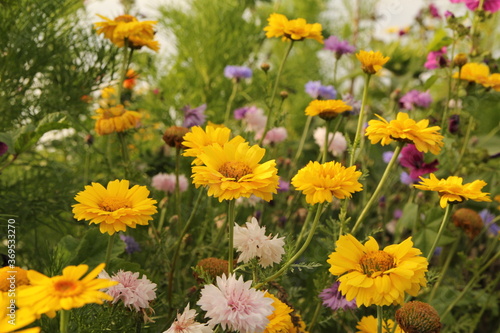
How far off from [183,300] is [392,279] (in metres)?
0.30

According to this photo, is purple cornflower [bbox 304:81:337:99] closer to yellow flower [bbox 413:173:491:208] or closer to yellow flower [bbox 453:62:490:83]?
yellow flower [bbox 453:62:490:83]

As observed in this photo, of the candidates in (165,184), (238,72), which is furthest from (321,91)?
(165,184)

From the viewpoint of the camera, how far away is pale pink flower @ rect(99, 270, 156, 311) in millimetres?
451

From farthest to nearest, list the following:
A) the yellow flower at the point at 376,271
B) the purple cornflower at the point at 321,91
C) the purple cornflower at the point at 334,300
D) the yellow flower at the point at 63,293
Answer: the purple cornflower at the point at 321,91 < the purple cornflower at the point at 334,300 < the yellow flower at the point at 376,271 < the yellow flower at the point at 63,293

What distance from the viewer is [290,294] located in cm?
66

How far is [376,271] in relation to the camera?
425 millimetres

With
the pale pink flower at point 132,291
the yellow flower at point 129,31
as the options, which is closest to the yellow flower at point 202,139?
the pale pink flower at point 132,291

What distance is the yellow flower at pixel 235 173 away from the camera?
416 mm

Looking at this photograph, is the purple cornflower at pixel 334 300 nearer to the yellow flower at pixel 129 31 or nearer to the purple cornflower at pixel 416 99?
the yellow flower at pixel 129 31

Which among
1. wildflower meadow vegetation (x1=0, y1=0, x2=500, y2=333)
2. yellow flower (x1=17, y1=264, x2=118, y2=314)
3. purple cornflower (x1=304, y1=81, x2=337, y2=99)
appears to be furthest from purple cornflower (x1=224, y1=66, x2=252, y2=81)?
yellow flower (x1=17, y1=264, x2=118, y2=314)

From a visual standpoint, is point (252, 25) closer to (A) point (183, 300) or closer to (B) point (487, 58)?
(B) point (487, 58)

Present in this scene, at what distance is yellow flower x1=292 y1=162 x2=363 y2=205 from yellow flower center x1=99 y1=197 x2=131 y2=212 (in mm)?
145

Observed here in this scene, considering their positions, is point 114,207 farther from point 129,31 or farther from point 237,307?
point 129,31

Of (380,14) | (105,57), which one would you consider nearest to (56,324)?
(105,57)
